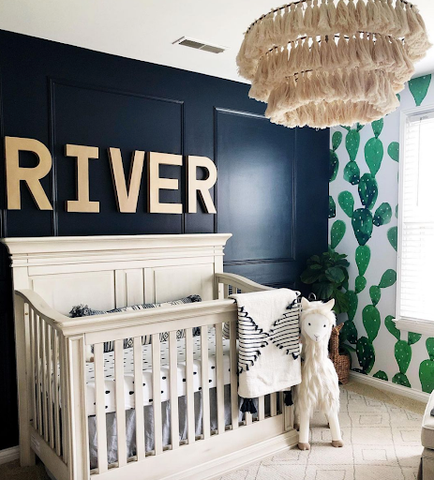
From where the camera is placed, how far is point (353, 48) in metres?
1.46

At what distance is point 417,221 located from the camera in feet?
10.9

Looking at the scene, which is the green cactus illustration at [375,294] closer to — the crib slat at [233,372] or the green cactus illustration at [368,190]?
the green cactus illustration at [368,190]

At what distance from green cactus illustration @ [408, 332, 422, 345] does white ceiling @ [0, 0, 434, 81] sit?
1901 mm

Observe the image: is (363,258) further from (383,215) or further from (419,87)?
(419,87)

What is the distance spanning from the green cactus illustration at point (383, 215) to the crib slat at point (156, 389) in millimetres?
2182

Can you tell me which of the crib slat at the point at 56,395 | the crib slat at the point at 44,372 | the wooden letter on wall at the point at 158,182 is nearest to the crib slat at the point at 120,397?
the crib slat at the point at 56,395

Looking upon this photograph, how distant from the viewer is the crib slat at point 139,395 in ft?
6.75

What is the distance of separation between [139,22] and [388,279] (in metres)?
2.51

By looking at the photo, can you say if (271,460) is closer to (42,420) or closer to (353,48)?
(42,420)

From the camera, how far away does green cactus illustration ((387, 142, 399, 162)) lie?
135 inches

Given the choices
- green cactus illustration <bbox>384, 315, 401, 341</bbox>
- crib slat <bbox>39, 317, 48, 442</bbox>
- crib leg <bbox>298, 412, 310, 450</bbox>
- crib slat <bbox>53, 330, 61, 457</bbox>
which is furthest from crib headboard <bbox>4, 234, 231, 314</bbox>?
green cactus illustration <bbox>384, 315, 401, 341</bbox>

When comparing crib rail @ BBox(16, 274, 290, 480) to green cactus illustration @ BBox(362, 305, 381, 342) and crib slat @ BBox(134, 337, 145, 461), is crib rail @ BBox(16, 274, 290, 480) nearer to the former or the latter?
crib slat @ BBox(134, 337, 145, 461)

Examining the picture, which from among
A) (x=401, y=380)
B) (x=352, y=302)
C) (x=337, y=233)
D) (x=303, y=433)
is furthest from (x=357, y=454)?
(x=337, y=233)

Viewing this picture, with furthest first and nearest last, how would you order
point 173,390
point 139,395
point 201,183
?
point 201,183 < point 173,390 < point 139,395
